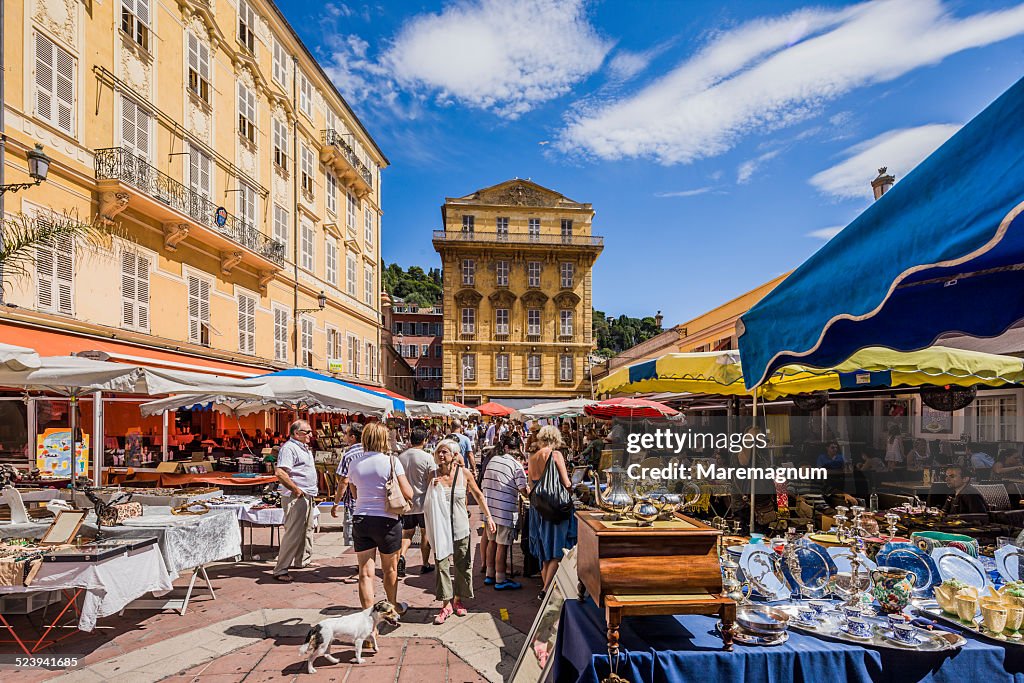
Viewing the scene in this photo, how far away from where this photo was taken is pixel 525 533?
269 inches

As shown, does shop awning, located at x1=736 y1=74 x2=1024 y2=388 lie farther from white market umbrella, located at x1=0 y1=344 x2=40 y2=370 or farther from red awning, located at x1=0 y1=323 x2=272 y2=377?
red awning, located at x1=0 y1=323 x2=272 y2=377

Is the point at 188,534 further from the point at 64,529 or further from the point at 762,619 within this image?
the point at 762,619

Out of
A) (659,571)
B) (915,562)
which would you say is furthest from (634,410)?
(659,571)

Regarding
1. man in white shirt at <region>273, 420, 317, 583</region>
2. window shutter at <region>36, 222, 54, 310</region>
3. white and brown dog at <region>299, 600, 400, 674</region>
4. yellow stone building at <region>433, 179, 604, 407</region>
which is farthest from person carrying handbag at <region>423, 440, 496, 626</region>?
yellow stone building at <region>433, 179, 604, 407</region>

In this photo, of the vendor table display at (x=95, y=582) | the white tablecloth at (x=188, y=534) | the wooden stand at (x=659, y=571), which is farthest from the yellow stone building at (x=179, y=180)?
the wooden stand at (x=659, y=571)

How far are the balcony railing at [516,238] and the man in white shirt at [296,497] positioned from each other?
35269mm

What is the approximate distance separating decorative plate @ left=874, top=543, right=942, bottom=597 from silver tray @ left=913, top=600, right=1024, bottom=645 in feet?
0.23

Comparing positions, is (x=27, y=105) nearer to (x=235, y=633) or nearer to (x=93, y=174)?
(x=93, y=174)

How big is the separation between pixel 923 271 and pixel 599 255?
41348 millimetres

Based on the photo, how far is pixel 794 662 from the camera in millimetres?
2164

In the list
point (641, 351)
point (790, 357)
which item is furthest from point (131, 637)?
point (641, 351)

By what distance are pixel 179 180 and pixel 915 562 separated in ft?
55.5

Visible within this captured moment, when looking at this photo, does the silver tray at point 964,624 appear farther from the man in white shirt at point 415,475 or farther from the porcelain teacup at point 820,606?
the man in white shirt at point 415,475

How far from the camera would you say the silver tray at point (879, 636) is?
7.19 ft
